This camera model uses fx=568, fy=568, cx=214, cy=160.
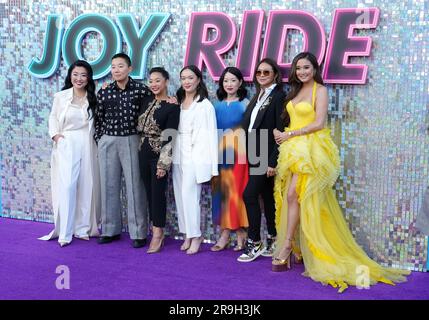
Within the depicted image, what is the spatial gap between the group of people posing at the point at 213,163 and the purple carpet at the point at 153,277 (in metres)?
0.13

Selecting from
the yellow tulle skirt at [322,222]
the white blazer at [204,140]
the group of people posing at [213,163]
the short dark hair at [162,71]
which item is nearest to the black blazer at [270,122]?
the group of people posing at [213,163]

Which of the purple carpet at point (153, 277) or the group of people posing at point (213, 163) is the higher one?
the group of people posing at point (213, 163)

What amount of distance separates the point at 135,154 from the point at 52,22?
1.73 m

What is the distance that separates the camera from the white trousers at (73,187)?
518cm

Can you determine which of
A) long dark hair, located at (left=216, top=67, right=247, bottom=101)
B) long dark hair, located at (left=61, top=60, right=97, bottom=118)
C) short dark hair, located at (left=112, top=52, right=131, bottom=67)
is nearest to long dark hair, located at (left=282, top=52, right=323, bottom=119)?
long dark hair, located at (left=216, top=67, right=247, bottom=101)

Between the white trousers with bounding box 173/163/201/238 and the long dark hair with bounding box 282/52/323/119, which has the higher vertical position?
the long dark hair with bounding box 282/52/323/119

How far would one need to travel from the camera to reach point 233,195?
4.91 metres

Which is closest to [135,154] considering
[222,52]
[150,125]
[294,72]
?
[150,125]

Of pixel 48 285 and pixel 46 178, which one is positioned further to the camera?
pixel 46 178

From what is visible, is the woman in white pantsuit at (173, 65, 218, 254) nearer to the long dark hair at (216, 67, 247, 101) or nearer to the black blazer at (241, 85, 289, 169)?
the long dark hair at (216, 67, 247, 101)

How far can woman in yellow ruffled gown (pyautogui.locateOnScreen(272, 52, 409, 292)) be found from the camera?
13.7 ft

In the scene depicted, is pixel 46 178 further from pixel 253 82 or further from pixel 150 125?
pixel 253 82

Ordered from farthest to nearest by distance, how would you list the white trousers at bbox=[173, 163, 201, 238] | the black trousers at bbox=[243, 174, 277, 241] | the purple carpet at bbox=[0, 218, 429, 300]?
the white trousers at bbox=[173, 163, 201, 238], the black trousers at bbox=[243, 174, 277, 241], the purple carpet at bbox=[0, 218, 429, 300]

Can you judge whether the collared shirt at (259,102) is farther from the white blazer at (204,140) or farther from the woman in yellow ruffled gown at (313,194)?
the white blazer at (204,140)
